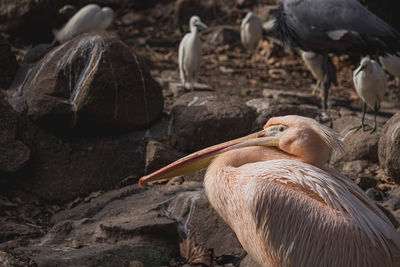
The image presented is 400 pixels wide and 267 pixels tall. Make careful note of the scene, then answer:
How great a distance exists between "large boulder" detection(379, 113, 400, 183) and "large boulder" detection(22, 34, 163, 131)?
273 centimetres

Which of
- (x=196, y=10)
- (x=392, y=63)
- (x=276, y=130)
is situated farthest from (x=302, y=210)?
(x=196, y=10)

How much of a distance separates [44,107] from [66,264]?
2.56 metres

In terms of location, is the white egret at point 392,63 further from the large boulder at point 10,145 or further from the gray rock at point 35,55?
the large boulder at point 10,145

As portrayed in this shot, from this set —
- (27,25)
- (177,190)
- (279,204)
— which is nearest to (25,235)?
(177,190)

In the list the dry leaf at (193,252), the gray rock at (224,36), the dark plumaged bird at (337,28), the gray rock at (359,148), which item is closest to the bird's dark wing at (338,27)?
the dark plumaged bird at (337,28)

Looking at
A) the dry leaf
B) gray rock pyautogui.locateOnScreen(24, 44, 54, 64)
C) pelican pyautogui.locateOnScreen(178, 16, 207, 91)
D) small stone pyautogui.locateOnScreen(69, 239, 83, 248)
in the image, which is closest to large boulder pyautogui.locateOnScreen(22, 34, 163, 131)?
gray rock pyautogui.locateOnScreen(24, 44, 54, 64)

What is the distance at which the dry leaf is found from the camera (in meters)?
3.98

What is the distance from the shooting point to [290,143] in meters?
3.11

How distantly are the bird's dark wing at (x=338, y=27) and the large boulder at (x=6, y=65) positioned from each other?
411 centimetres

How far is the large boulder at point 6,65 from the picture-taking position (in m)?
6.32

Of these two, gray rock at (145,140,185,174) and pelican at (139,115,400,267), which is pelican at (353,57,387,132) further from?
pelican at (139,115,400,267)

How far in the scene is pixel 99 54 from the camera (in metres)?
5.74

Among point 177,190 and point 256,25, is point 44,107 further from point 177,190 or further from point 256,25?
point 256,25

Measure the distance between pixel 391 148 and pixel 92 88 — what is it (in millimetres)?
3323
